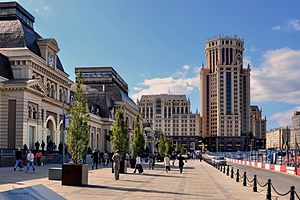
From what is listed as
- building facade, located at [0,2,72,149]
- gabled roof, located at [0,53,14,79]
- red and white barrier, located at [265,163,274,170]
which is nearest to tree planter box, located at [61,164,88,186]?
building facade, located at [0,2,72,149]

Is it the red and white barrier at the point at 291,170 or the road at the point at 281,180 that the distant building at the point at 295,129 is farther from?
the road at the point at 281,180

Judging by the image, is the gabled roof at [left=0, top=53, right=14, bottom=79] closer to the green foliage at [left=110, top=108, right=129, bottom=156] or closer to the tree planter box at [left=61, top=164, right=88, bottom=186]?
the green foliage at [left=110, top=108, right=129, bottom=156]

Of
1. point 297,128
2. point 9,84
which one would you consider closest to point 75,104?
point 9,84

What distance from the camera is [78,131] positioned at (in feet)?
76.8

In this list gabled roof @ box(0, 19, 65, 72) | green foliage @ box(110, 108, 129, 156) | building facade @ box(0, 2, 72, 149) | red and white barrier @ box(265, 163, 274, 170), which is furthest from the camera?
gabled roof @ box(0, 19, 65, 72)

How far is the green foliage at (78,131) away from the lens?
23.2m

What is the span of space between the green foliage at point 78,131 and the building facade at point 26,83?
27.2 m

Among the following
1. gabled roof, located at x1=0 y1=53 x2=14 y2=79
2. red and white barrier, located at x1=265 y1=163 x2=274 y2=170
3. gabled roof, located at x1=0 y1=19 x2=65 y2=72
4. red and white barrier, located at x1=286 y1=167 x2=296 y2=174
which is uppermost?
gabled roof, located at x1=0 y1=19 x2=65 y2=72

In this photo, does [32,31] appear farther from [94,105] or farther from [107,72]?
[107,72]

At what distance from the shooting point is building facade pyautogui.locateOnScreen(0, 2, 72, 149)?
162 ft

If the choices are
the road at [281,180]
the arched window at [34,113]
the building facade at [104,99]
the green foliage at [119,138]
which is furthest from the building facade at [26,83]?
the road at [281,180]

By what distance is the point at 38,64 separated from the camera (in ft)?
180

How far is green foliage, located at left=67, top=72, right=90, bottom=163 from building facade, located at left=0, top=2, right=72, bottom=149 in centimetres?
2715

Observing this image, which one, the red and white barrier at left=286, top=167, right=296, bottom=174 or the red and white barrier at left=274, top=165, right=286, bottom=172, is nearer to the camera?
the red and white barrier at left=286, top=167, right=296, bottom=174
